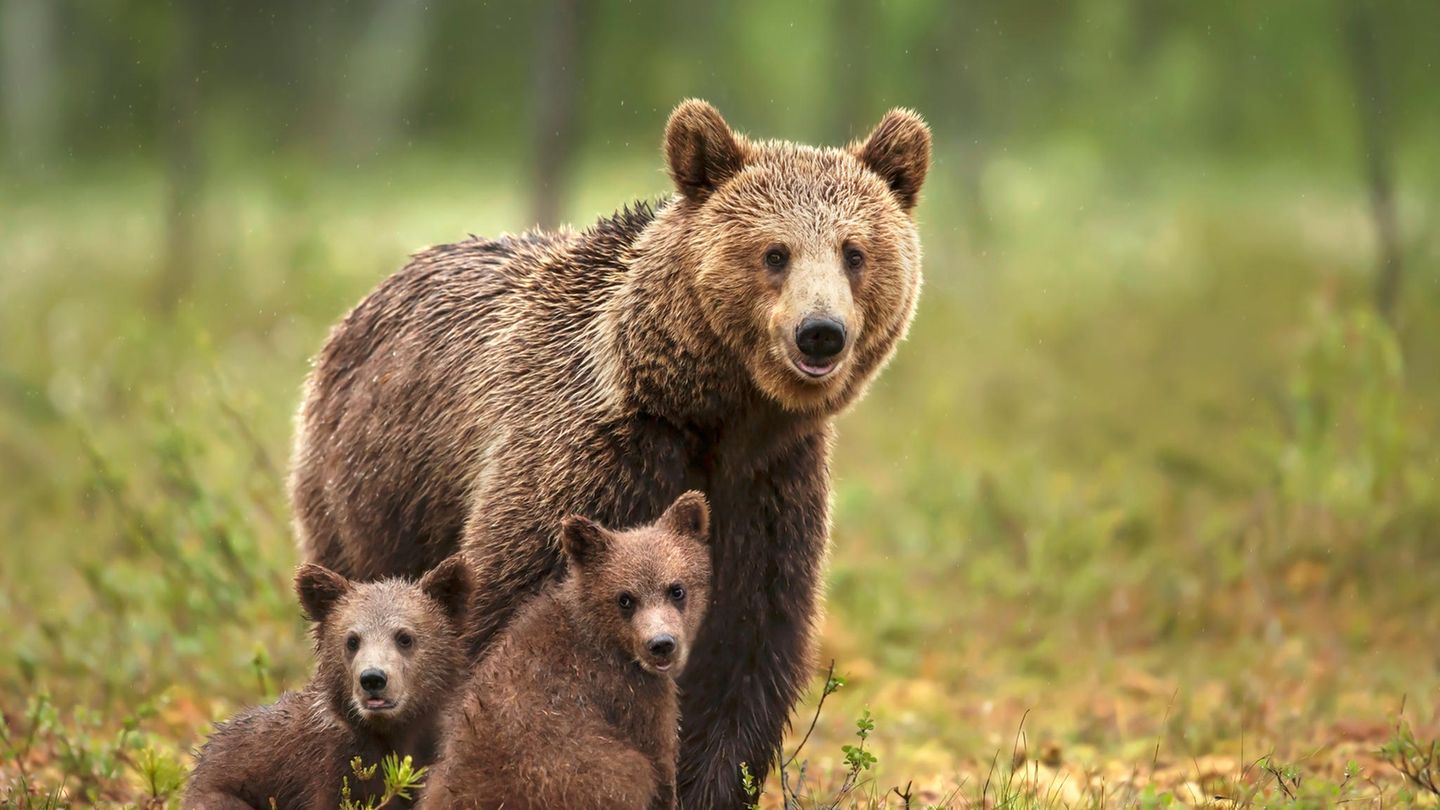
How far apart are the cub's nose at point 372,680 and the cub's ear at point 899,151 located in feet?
8.93

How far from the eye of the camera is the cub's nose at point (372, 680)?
202 inches

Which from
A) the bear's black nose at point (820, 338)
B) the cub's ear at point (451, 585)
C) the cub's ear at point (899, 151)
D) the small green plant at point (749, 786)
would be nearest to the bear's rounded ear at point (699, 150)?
the cub's ear at point (899, 151)

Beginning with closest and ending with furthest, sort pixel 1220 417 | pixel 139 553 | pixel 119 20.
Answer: pixel 139 553 < pixel 1220 417 < pixel 119 20

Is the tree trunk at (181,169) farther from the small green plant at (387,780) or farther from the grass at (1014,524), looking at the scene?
the small green plant at (387,780)

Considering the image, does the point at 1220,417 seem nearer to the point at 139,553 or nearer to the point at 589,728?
the point at 139,553

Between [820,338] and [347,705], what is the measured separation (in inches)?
77.4

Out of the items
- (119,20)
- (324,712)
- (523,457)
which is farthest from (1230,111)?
(324,712)

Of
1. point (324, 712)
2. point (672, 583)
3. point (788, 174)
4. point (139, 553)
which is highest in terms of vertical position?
point (788, 174)

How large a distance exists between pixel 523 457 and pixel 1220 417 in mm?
8143

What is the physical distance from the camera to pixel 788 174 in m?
6.21

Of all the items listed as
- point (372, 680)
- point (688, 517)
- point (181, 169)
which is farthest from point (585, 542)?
point (181, 169)

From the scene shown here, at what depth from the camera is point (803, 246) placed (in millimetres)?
5945

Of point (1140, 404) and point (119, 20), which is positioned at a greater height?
point (119, 20)

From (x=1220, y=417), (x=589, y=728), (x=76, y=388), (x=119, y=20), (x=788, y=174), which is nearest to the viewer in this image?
(x=589, y=728)
